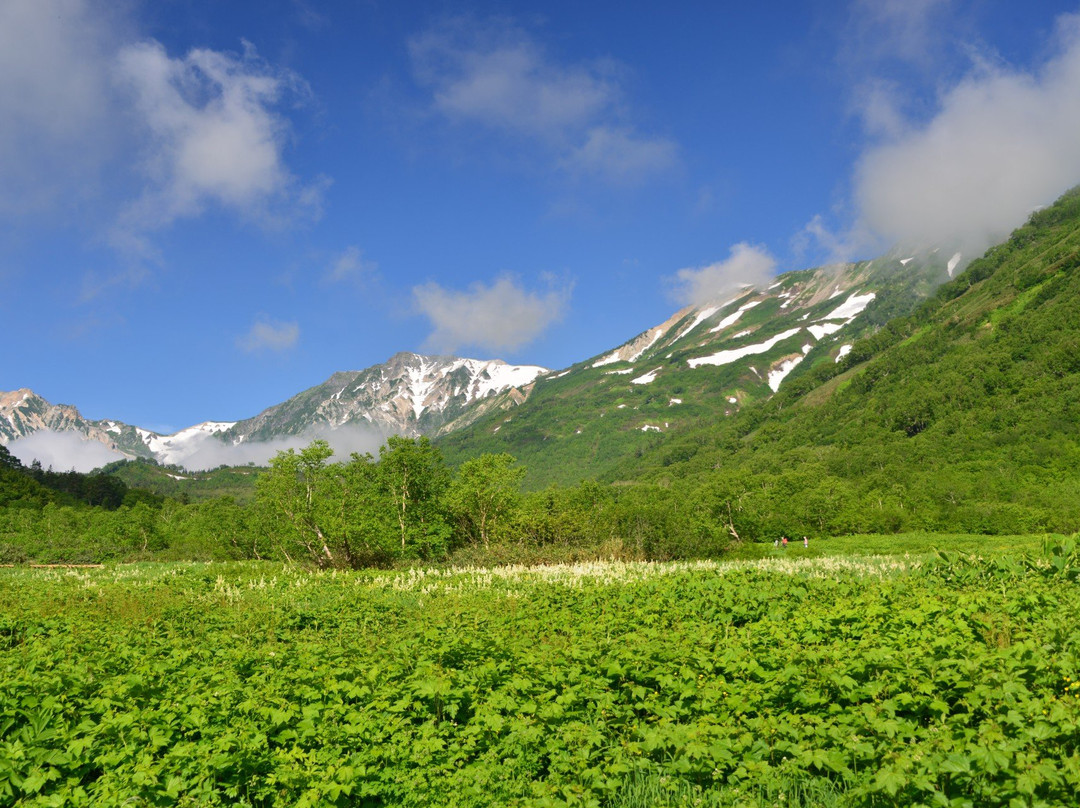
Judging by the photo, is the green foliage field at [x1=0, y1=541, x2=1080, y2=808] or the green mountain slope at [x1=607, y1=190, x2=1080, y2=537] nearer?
the green foliage field at [x1=0, y1=541, x2=1080, y2=808]

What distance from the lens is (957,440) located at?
127875 mm

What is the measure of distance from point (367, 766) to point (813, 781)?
181 inches

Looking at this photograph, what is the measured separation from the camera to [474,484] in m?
45.9

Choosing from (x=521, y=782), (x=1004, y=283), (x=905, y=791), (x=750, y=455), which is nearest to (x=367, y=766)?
(x=521, y=782)

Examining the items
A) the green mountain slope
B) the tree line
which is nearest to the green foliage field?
the tree line

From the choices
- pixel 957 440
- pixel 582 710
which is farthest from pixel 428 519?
pixel 957 440

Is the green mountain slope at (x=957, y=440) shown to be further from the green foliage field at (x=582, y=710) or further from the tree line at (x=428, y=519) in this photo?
the green foliage field at (x=582, y=710)

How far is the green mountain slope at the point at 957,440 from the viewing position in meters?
81.8

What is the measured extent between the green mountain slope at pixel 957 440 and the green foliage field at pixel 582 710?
70.3 metres

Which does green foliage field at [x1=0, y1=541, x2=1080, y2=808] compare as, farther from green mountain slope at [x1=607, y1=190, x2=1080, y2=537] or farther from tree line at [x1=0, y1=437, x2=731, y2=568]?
green mountain slope at [x1=607, y1=190, x2=1080, y2=537]

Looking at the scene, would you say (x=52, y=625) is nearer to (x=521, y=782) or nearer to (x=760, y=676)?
(x=521, y=782)

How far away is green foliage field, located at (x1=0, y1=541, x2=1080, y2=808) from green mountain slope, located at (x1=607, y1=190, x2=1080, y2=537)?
70319 millimetres

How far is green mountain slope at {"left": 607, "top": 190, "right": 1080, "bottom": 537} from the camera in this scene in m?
81.8

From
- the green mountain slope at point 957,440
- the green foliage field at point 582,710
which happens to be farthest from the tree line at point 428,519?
the green mountain slope at point 957,440
